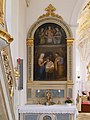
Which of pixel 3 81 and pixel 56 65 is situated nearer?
pixel 3 81

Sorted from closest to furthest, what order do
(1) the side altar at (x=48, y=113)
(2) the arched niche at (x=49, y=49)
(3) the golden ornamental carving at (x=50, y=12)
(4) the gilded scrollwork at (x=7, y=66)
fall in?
1. (4) the gilded scrollwork at (x=7, y=66)
2. (1) the side altar at (x=48, y=113)
3. (2) the arched niche at (x=49, y=49)
4. (3) the golden ornamental carving at (x=50, y=12)

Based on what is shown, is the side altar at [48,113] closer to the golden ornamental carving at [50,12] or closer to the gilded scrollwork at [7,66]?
the gilded scrollwork at [7,66]

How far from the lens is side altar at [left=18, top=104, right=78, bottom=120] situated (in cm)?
727

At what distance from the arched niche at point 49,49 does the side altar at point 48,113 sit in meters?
1.30

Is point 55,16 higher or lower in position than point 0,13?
higher

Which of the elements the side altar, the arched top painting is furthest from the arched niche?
the side altar

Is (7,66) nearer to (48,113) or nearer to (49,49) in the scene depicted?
(48,113)

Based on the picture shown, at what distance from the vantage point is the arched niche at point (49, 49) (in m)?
8.55

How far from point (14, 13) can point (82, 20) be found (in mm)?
8962

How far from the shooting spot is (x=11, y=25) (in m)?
5.98

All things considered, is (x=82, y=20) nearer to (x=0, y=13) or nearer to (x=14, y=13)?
(x=14, y=13)

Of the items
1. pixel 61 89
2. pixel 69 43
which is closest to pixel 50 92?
pixel 61 89

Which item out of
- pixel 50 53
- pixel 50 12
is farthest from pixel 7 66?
pixel 50 12

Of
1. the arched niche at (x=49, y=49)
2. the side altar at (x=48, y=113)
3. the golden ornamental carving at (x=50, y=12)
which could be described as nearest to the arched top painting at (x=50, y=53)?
the arched niche at (x=49, y=49)
